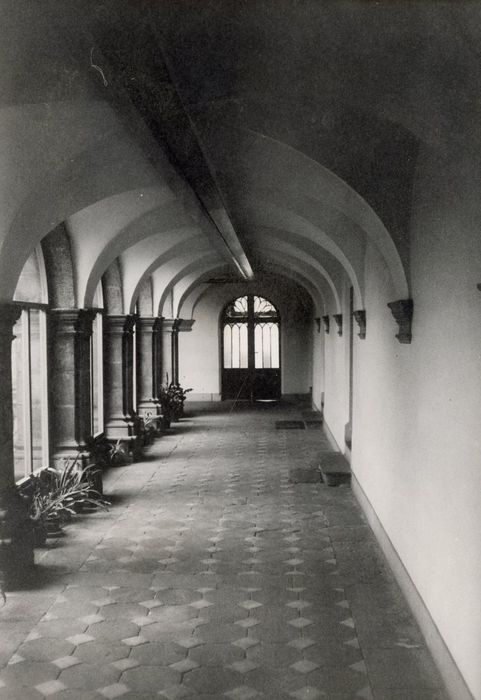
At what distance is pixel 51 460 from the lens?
31.2 feet

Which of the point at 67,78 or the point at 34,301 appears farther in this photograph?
the point at 34,301

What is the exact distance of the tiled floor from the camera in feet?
15.1

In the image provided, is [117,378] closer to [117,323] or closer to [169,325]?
[117,323]

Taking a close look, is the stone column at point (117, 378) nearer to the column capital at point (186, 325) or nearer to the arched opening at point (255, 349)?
the column capital at point (186, 325)

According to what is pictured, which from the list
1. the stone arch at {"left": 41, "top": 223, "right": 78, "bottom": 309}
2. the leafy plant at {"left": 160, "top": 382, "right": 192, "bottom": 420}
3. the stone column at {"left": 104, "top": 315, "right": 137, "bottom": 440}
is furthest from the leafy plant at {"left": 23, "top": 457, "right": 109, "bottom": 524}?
the leafy plant at {"left": 160, "top": 382, "right": 192, "bottom": 420}

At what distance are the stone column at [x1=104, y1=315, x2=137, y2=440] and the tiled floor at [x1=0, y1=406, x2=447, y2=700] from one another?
8.82ft

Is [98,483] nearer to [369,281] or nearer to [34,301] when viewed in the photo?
[34,301]

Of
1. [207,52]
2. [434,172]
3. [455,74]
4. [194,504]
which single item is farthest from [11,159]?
[194,504]

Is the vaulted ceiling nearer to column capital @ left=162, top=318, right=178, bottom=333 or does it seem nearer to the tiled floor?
the tiled floor

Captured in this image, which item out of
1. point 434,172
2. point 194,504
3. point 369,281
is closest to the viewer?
point 434,172

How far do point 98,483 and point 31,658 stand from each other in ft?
15.1

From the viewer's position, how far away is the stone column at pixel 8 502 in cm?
630

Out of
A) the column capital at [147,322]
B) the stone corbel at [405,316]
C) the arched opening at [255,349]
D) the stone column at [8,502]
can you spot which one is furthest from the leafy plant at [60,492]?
the arched opening at [255,349]

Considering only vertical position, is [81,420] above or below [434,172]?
below
